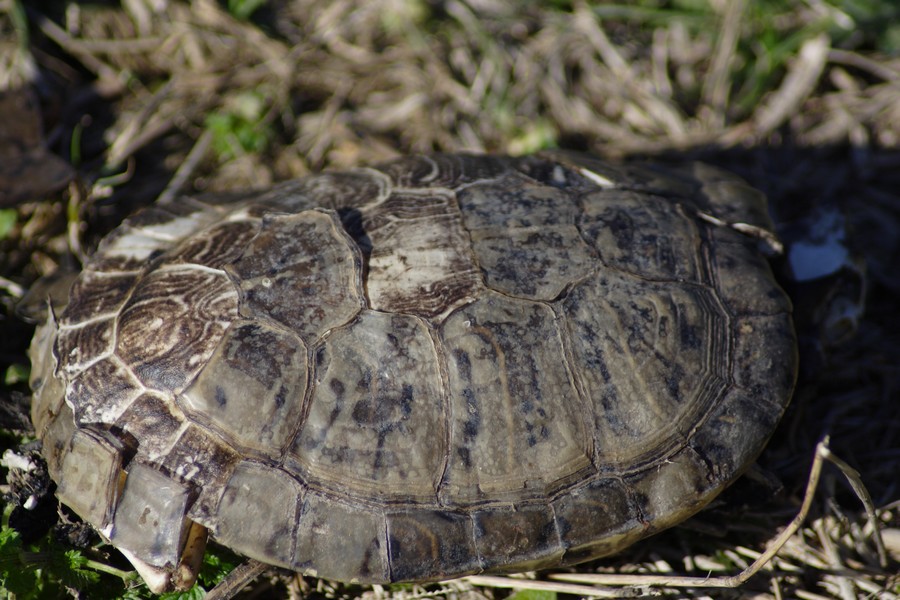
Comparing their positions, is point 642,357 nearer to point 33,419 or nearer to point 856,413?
point 856,413

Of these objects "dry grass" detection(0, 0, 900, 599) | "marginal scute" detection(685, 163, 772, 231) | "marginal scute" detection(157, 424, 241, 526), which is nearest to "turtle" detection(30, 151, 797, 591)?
"marginal scute" detection(157, 424, 241, 526)

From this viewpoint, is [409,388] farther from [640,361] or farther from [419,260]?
A: [640,361]

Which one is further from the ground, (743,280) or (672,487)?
(743,280)

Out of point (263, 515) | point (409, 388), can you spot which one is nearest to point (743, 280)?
point (409, 388)

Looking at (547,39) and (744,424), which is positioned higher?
(547,39)

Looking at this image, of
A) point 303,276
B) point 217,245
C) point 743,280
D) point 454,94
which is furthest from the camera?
point 454,94

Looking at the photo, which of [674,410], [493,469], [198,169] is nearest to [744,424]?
[674,410]
